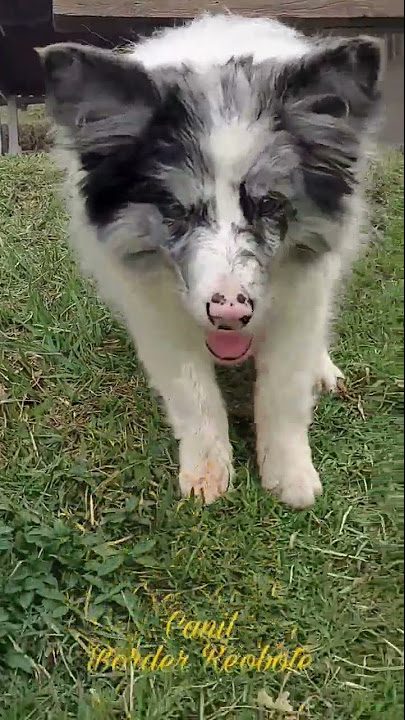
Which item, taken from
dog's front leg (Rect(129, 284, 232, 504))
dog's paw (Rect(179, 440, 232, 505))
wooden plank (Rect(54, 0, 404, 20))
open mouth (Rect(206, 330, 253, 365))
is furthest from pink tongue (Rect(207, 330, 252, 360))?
wooden plank (Rect(54, 0, 404, 20))

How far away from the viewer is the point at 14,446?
1.64 meters

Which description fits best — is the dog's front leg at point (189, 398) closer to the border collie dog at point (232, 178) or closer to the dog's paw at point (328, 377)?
the border collie dog at point (232, 178)

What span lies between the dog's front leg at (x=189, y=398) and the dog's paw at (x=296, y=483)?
0.12 m

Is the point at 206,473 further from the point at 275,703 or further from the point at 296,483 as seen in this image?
the point at 275,703

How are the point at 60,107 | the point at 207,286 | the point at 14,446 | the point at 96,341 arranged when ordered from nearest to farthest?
the point at 207,286
the point at 60,107
the point at 14,446
the point at 96,341

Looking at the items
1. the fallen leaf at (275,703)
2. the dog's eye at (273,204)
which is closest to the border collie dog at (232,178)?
the dog's eye at (273,204)

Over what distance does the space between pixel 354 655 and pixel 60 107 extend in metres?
0.78

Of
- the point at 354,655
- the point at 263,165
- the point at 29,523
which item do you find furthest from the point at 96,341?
the point at 354,655

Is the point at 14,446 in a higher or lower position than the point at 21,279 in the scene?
lower

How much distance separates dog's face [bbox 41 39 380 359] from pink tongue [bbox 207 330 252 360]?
0.04m

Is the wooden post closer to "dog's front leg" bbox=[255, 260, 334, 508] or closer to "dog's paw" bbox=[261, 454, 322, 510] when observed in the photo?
"dog's front leg" bbox=[255, 260, 334, 508]

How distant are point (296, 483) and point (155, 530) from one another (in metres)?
0.25

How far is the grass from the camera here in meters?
0.96

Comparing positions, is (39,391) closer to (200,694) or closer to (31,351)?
(31,351)
